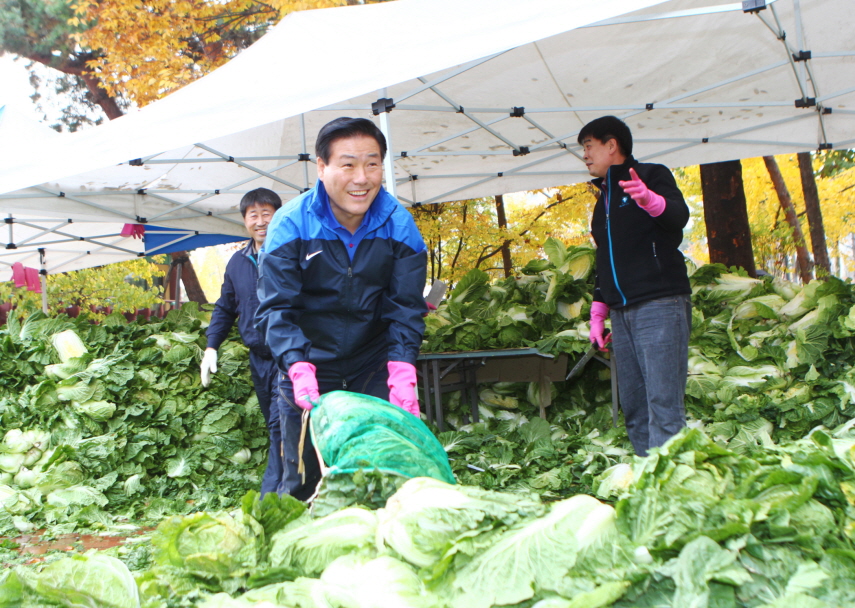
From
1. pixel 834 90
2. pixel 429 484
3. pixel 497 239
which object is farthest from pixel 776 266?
pixel 429 484

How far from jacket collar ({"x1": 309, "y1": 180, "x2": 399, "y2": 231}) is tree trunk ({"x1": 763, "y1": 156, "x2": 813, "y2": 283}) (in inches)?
487

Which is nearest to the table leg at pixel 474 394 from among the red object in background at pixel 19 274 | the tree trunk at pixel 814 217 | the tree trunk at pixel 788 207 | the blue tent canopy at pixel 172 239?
the blue tent canopy at pixel 172 239

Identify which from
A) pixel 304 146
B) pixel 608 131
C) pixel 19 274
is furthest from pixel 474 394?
pixel 19 274

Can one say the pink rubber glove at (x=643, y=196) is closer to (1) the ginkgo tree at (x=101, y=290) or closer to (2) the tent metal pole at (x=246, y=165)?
(2) the tent metal pole at (x=246, y=165)

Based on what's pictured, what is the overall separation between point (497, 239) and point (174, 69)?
17.9 feet

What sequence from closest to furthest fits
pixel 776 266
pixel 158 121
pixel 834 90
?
pixel 158 121, pixel 834 90, pixel 776 266

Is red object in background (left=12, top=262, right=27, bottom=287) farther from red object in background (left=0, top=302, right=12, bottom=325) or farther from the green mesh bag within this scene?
the green mesh bag

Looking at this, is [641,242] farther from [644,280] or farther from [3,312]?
[3,312]

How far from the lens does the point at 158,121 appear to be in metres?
4.05

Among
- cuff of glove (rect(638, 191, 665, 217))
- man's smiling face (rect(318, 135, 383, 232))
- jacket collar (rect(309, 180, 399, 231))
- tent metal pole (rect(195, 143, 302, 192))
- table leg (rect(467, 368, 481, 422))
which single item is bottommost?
table leg (rect(467, 368, 481, 422))

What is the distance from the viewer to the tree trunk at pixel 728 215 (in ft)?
24.8

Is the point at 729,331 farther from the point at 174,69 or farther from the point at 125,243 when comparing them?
the point at 125,243

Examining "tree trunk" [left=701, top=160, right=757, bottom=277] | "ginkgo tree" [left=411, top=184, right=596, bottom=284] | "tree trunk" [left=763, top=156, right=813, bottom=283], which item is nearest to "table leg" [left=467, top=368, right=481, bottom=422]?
"tree trunk" [left=701, top=160, right=757, bottom=277]

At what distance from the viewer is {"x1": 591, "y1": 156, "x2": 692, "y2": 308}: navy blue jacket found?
11.1 feet
